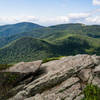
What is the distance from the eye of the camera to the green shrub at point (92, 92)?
20.4 metres

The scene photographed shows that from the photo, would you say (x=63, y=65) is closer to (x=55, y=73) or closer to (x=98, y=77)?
(x=55, y=73)

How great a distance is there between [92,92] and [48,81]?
8857 mm

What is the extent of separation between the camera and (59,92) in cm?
2352

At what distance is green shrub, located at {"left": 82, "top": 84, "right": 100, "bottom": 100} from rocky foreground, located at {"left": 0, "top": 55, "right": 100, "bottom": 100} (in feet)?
2.90

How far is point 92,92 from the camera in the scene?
2162 centimetres

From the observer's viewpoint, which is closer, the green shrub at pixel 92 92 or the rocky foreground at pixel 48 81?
the green shrub at pixel 92 92

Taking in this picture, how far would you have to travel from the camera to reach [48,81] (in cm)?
2592

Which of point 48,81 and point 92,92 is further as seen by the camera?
point 48,81

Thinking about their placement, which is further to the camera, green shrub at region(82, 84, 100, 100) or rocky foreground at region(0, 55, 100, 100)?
rocky foreground at region(0, 55, 100, 100)

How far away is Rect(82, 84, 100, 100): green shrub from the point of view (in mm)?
20447

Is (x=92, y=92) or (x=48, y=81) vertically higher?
(x=48, y=81)

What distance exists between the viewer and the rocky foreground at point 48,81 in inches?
919

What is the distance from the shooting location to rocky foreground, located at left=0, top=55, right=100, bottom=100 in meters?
23.3

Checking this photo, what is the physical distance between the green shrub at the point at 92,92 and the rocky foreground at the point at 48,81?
0.88m
